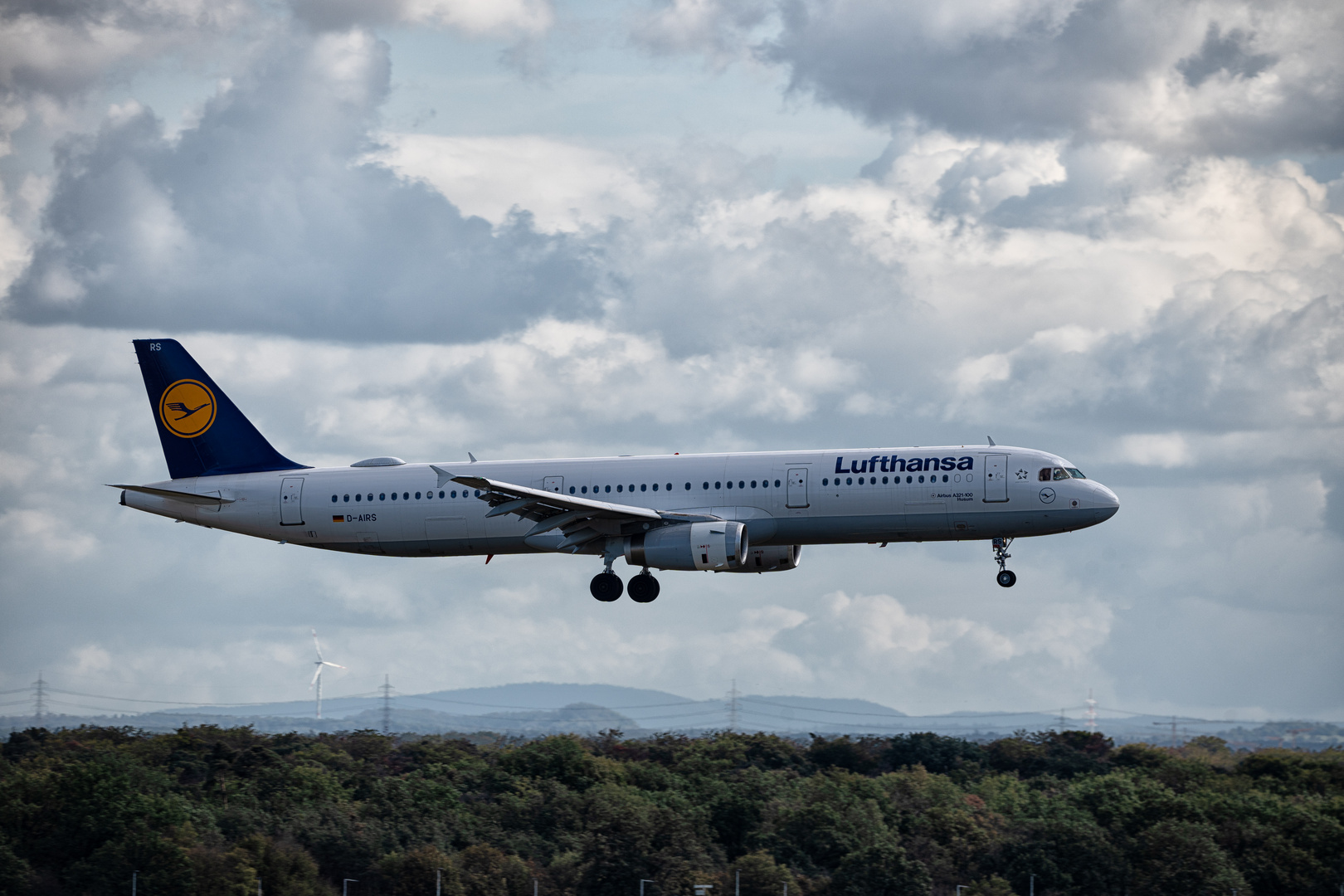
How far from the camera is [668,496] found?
65000 mm

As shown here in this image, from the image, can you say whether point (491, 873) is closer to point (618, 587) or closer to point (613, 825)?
point (613, 825)

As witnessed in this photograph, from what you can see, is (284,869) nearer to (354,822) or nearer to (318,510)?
(354,822)

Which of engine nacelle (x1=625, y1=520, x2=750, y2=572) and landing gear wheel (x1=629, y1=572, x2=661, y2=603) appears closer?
engine nacelle (x1=625, y1=520, x2=750, y2=572)

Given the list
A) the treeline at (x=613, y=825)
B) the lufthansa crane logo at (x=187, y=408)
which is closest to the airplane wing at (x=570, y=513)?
the lufthansa crane logo at (x=187, y=408)

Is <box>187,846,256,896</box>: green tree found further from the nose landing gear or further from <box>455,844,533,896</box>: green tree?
the nose landing gear

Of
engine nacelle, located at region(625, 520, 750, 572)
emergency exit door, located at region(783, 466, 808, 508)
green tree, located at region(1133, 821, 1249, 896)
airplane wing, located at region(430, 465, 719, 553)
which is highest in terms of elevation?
emergency exit door, located at region(783, 466, 808, 508)

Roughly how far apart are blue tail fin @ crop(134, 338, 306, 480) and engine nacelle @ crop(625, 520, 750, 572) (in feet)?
61.2

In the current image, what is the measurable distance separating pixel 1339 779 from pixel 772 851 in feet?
232

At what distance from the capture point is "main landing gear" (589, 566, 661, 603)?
66625 millimetres

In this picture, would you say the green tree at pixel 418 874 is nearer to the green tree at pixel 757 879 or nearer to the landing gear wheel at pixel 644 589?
the green tree at pixel 757 879

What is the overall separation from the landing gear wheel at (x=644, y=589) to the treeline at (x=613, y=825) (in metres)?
33.6

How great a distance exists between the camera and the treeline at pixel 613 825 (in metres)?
97.7

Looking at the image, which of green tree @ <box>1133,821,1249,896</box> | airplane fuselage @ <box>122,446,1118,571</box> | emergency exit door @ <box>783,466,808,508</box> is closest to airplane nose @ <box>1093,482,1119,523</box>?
airplane fuselage @ <box>122,446,1118,571</box>

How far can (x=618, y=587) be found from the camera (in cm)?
6706
